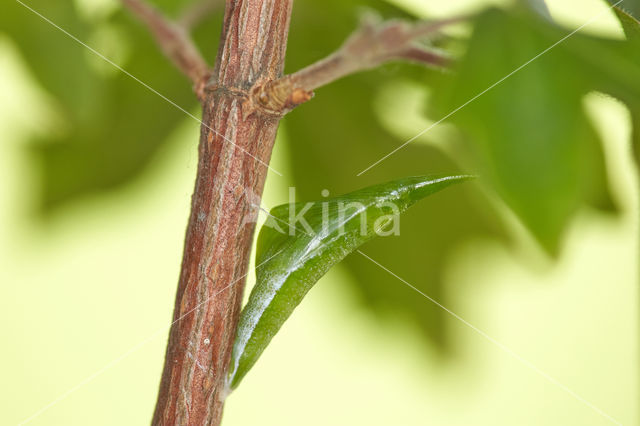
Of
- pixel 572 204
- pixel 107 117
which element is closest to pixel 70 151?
pixel 107 117

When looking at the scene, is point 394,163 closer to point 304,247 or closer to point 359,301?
point 359,301

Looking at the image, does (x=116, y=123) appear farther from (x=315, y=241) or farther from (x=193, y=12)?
(x=315, y=241)

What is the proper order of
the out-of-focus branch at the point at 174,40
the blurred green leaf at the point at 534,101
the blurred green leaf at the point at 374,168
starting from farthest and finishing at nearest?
the blurred green leaf at the point at 374,168, the out-of-focus branch at the point at 174,40, the blurred green leaf at the point at 534,101

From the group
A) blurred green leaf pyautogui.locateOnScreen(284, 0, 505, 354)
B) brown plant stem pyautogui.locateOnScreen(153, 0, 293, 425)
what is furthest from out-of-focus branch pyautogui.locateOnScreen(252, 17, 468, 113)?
blurred green leaf pyautogui.locateOnScreen(284, 0, 505, 354)

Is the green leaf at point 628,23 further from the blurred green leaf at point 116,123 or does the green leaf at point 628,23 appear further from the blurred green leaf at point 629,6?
the blurred green leaf at point 116,123

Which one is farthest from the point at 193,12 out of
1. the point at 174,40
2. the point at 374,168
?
the point at 374,168

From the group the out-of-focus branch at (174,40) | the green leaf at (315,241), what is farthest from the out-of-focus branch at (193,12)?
the green leaf at (315,241)

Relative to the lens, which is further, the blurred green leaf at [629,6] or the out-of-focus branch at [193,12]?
the out-of-focus branch at [193,12]
